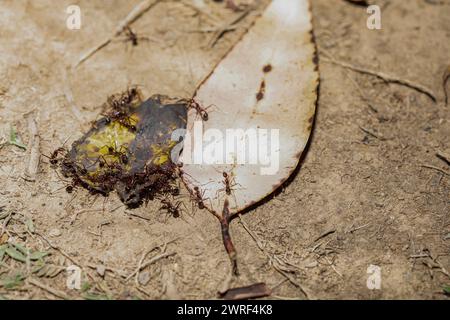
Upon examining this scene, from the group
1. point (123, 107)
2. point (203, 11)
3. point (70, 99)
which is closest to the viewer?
point (123, 107)

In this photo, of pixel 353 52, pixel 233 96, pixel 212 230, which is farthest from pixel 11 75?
pixel 353 52

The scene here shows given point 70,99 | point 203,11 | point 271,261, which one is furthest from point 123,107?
point 271,261

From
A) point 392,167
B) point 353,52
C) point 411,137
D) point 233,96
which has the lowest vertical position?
point 392,167

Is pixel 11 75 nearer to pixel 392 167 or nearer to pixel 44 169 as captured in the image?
pixel 44 169

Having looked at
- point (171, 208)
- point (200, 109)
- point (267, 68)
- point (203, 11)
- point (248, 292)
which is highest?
point (203, 11)

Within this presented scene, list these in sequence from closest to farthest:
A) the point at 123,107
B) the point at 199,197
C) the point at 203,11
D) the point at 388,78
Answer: the point at 199,197
the point at 123,107
the point at 388,78
the point at 203,11

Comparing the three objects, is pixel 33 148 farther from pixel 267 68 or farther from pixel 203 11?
pixel 203 11

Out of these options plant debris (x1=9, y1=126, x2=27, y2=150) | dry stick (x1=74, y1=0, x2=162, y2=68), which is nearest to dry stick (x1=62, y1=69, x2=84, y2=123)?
dry stick (x1=74, y1=0, x2=162, y2=68)
